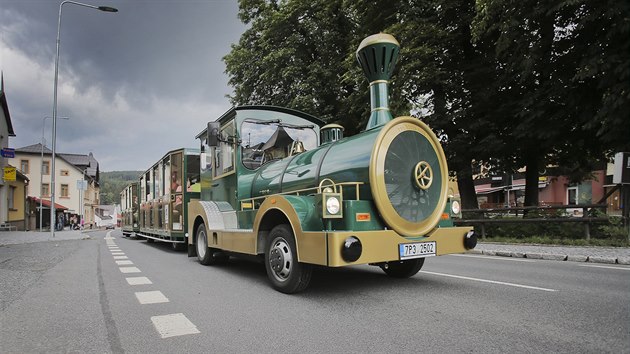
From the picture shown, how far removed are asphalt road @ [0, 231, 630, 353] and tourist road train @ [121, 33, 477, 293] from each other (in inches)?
20.1

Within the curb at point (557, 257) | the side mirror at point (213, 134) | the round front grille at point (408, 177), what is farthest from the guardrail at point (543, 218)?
the side mirror at point (213, 134)

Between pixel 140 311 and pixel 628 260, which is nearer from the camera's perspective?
pixel 140 311

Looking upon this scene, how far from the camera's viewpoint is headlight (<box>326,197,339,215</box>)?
14.0 feet

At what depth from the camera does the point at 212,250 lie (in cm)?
761

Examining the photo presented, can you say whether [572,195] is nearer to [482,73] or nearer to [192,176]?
[482,73]

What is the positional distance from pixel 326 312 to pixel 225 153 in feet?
14.2

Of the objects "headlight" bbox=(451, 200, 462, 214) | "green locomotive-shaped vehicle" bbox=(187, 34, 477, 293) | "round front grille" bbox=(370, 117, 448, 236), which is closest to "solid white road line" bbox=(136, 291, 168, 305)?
"green locomotive-shaped vehicle" bbox=(187, 34, 477, 293)

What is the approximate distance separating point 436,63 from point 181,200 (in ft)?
31.9

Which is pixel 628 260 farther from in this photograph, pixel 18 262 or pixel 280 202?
pixel 18 262

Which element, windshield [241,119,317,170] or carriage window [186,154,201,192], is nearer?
windshield [241,119,317,170]

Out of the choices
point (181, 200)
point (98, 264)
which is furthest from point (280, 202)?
point (181, 200)

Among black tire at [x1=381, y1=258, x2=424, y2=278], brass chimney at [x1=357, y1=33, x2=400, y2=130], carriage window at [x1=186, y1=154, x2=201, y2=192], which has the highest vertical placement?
brass chimney at [x1=357, y1=33, x2=400, y2=130]

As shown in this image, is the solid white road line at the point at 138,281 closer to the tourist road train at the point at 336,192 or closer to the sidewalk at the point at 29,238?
the tourist road train at the point at 336,192

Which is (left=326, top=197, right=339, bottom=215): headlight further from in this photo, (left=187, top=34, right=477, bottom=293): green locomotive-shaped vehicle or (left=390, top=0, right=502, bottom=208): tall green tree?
(left=390, top=0, right=502, bottom=208): tall green tree
